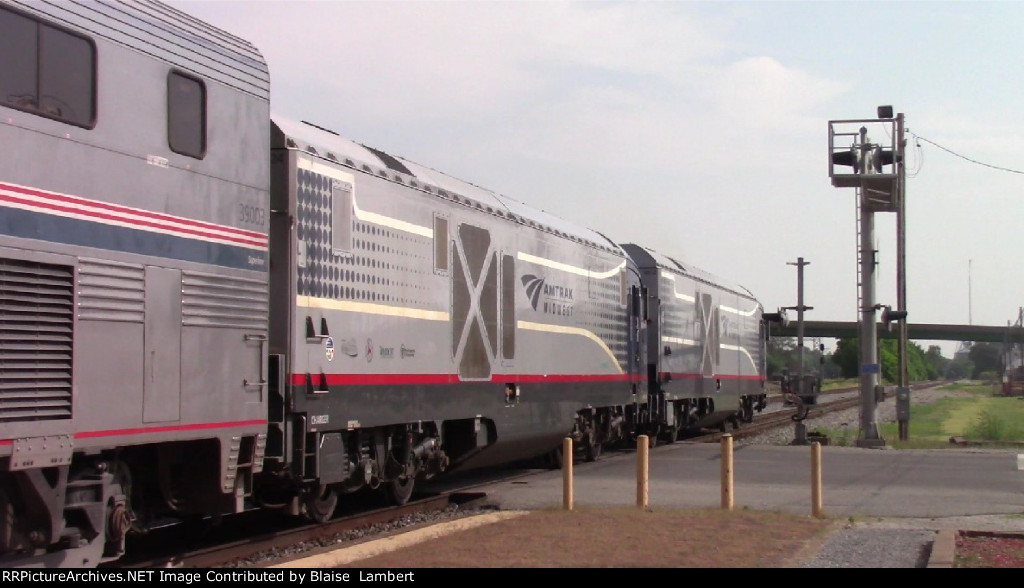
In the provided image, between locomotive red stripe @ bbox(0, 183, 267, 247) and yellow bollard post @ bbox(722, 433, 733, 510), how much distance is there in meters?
6.22

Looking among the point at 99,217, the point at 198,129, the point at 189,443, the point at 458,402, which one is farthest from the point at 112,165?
the point at 458,402

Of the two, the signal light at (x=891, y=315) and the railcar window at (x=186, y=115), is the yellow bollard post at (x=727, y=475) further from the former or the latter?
the signal light at (x=891, y=315)

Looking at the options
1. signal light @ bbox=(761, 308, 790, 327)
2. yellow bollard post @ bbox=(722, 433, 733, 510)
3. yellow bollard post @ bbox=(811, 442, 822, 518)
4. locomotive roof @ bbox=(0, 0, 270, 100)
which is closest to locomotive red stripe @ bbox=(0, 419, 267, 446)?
locomotive roof @ bbox=(0, 0, 270, 100)

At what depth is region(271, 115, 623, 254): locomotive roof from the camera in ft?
35.8

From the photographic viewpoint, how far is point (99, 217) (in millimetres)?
8047

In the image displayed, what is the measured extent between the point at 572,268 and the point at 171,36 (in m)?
10.2

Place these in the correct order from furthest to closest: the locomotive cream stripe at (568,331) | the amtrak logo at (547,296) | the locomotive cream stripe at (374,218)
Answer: the amtrak logo at (547,296) < the locomotive cream stripe at (568,331) < the locomotive cream stripe at (374,218)

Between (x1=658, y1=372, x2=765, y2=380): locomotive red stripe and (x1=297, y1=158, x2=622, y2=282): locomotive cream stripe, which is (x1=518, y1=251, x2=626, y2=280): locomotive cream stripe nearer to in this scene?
(x1=297, y1=158, x2=622, y2=282): locomotive cream stripe

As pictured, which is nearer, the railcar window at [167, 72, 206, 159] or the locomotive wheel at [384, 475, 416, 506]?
the railcar window at [167, 72, 206, 159]

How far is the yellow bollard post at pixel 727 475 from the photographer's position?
1323cm

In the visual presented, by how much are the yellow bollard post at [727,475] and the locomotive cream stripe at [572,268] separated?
4260 mm

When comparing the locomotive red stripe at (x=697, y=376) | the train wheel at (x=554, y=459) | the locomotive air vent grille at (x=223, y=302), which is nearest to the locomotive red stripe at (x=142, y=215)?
the locomotive air vent grille at (x=223, y=302)

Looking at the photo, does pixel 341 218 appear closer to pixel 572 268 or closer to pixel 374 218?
pixel 374 218

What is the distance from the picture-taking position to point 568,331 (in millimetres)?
17938
